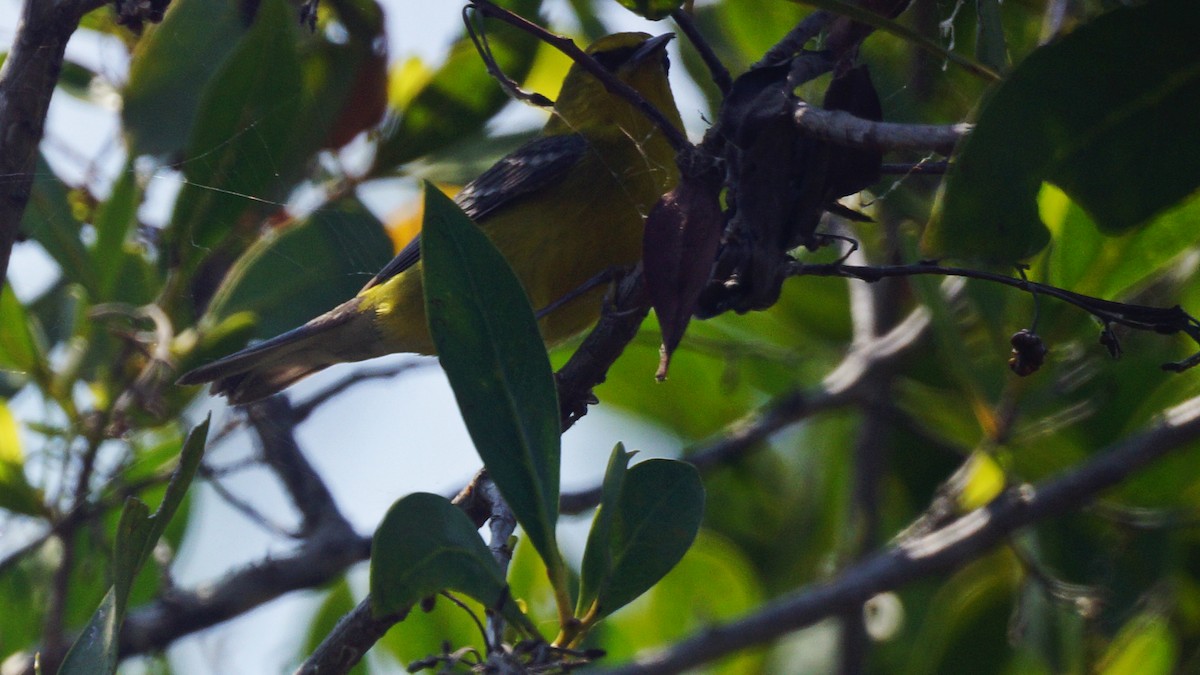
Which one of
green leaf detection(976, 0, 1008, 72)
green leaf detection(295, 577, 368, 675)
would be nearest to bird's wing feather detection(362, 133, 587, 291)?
green leaf detection(295, 577, 368, 675)

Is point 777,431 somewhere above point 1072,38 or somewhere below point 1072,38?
below

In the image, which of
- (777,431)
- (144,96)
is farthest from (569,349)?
(144,96)

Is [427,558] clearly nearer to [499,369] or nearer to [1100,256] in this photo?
[499,369]

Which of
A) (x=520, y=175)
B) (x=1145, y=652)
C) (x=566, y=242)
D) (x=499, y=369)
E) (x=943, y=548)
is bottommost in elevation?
(x=1145, y=652)

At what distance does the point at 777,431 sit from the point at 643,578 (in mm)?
2318

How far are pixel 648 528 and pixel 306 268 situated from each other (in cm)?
130

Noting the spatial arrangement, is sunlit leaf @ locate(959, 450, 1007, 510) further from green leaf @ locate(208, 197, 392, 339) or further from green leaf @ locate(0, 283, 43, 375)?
green leaf @ locate(0, 283, 43, 375)

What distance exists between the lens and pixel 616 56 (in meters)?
3.88

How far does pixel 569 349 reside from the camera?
3.90 m

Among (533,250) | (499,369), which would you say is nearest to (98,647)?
(499,369)

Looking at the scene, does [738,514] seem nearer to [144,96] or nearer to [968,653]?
[968,653]

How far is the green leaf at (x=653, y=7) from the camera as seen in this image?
1673 millimetres

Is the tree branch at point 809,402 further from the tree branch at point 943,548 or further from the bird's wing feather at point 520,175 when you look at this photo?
the bird's wing feather at point 520,175

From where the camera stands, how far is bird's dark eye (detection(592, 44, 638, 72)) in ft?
12.7
